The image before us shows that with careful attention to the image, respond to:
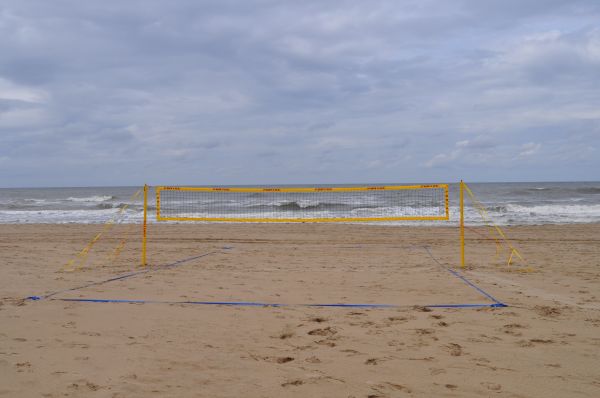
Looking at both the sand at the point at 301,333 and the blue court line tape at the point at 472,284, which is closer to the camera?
the sand at the point at 301,333


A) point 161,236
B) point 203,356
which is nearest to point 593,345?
point 203,356

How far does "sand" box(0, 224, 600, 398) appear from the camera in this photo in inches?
121

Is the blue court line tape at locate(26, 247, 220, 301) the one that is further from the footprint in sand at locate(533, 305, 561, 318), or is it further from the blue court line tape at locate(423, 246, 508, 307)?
the footprint in sand at locate(533, 305, 561, 318)

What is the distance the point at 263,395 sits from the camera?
2.91 m

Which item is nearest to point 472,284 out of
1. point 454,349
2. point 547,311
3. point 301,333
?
point 547,311

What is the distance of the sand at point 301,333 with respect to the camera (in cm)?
307

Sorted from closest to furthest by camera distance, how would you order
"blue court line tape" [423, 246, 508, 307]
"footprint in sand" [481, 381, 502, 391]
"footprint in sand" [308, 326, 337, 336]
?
"footprint in sand" [481, 381, 502, 391] < "footprint in sand" [308, 326, 337, 336] < "blue court line tape" [423, 246, 508, 307]

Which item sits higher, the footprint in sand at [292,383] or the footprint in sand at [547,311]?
the footprint in sand at [547,311]

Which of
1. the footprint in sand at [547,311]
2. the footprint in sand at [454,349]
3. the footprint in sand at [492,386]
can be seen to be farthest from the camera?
the footprint in sand at [547,311]

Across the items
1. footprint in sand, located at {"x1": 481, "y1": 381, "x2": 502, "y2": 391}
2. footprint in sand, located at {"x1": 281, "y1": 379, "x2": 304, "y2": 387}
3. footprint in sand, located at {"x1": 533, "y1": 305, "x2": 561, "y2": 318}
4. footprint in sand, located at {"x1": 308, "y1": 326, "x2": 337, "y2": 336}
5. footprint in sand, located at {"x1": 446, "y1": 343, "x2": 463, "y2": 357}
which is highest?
footprint in sand, located at {"x1": 533, "y1": 305, "x2": 561, "y2": 318}

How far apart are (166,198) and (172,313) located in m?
30.2

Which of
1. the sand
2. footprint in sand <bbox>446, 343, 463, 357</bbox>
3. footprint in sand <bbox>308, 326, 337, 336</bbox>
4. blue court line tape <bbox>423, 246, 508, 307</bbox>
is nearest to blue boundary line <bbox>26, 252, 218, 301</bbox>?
the sand

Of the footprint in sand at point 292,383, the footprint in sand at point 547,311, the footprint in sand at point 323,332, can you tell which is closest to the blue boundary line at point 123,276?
the footprint in sand at point 323,332

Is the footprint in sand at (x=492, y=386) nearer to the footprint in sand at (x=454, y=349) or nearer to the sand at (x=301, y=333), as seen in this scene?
the sand at (x=301, y=333)
